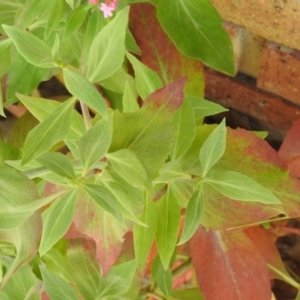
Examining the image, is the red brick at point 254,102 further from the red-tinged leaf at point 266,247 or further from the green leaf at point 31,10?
the green leaf at point 31,10

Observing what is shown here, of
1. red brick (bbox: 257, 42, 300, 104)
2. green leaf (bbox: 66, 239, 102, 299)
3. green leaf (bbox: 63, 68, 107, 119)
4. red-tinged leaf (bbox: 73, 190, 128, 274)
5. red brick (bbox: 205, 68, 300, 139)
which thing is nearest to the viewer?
green leaf (bbox: 63, 68, 107, 119)

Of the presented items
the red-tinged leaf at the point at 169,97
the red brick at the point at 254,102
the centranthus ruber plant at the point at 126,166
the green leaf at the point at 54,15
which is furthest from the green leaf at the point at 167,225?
the red brick at the point at 254,102

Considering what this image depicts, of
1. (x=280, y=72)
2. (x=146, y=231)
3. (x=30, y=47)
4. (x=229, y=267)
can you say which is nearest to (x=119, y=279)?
(x=146, y=231)

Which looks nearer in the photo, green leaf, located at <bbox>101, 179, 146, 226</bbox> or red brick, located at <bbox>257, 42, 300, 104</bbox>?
green leaf, located at <bbox>101, 179, 146, 226</bbox>

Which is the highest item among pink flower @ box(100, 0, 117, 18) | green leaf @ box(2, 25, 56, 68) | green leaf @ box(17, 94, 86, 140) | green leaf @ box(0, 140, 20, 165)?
pink flower @ box(100, 0, 117, 18)

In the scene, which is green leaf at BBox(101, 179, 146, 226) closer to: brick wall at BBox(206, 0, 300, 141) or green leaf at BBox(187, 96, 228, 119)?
green leaf at BBox(187, 96, 228, 119)

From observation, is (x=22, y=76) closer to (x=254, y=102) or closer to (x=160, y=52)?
(x=160, y=52)

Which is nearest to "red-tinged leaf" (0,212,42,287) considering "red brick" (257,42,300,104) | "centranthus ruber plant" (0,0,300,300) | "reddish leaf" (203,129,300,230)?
"centranthus ruber plant" (0,0,300,300)

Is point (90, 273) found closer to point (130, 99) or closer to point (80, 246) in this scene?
point (80, 246)
